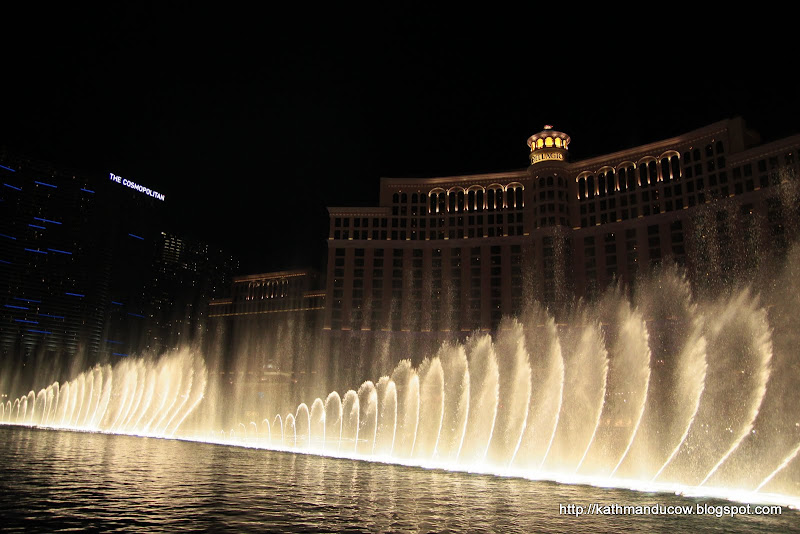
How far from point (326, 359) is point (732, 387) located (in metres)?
54.9

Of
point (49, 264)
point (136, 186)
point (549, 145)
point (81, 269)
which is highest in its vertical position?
point (136, 186)

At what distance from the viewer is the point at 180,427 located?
189 feet

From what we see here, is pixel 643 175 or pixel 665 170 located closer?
pixel 665 170

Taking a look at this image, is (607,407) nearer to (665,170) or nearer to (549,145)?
(665,170)

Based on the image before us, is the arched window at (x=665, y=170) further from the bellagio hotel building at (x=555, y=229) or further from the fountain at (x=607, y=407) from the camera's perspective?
the fountain at (x=607, y=407)

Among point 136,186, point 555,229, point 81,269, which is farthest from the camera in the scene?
point 136,186

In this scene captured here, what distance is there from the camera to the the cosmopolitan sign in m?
134

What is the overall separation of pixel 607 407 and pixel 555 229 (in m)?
37.4

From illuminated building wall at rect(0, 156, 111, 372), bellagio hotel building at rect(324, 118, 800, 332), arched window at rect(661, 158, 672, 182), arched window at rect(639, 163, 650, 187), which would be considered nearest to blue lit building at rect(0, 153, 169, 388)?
illuminated building wall at rect(0, 156, 111, 372)

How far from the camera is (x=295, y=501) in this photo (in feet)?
54.1

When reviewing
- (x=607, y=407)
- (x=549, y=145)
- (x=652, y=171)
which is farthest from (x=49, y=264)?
(x=652, y=171)

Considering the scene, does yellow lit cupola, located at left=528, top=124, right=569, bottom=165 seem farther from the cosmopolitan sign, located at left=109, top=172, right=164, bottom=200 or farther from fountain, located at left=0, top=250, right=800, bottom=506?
the cosmopolitan sign, located at left=109, top=172, right=164, bottom=200

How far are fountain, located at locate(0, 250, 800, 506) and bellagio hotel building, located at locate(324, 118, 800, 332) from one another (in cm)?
483

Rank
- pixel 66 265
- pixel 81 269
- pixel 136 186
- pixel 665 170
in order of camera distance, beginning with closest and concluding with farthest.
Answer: pixel 665 170, pixel 66 265, pixel 81 269, pixel 136 186
